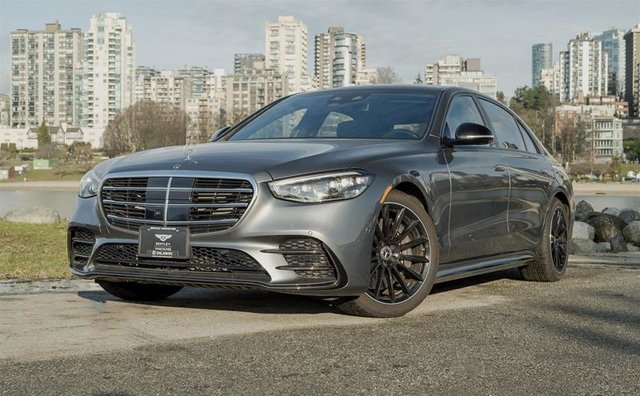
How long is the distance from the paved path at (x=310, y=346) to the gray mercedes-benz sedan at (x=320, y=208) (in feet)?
0.87

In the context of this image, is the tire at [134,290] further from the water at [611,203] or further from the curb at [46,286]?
the water at [611,203]

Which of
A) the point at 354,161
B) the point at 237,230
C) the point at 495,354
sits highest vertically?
the point at 354,161

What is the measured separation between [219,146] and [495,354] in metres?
2.33

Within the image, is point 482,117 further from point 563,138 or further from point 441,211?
point 563,138

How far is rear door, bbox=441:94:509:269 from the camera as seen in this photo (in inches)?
242

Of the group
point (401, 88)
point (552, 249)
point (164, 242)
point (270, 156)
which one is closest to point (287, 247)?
point (270, 156)

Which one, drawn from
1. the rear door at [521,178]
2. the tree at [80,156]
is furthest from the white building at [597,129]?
the rear door at [521,178]

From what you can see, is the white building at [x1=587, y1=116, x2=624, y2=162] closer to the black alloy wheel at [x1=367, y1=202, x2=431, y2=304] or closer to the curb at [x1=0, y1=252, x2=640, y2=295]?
the curb at [x1=0, y1=252, x2=640, y2=295]

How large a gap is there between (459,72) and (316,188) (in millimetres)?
157367

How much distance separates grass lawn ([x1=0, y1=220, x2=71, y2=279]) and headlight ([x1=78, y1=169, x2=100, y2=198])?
2549mm

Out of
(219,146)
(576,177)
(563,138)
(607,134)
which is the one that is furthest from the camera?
(607,134)

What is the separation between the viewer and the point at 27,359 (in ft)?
13.9

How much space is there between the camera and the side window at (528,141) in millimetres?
7832

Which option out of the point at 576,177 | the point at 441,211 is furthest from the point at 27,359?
the point at 576,177
